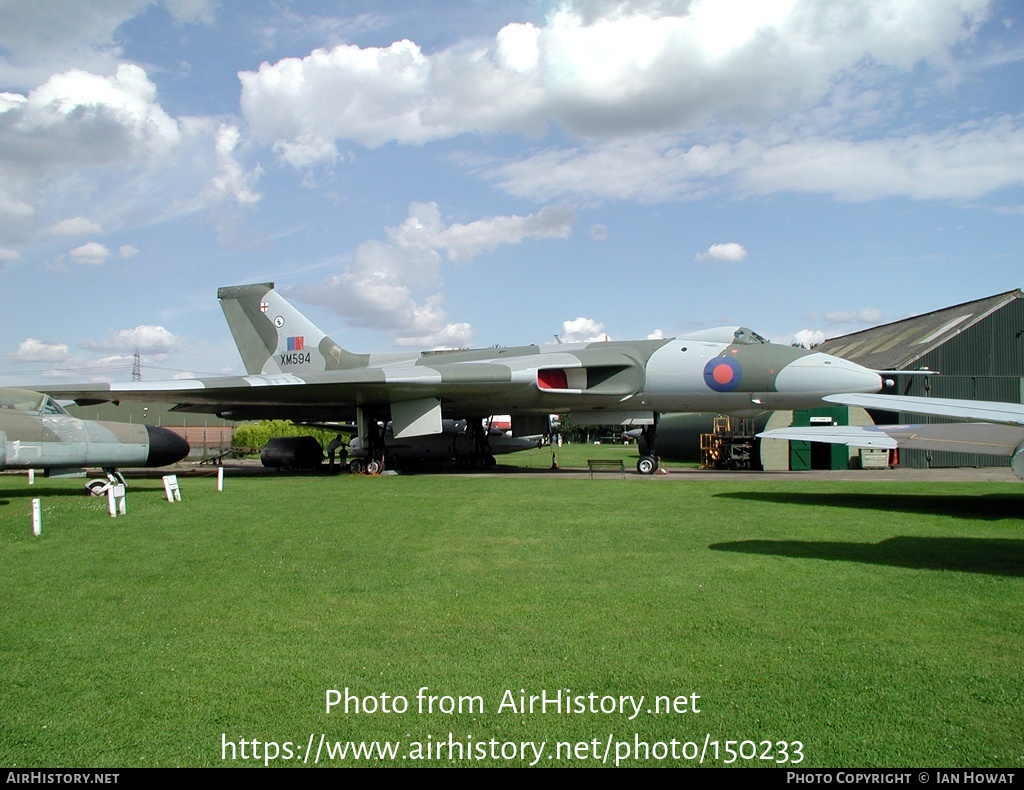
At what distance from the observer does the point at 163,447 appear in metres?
14.4

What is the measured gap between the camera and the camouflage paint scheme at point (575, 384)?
17.4m

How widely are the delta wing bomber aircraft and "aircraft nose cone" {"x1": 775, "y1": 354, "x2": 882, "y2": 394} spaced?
2cm

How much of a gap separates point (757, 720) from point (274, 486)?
45.0ft

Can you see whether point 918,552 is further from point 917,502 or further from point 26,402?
point 26,402

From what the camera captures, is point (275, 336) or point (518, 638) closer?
point (518, 638)

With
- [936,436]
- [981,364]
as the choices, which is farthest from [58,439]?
[981,364]

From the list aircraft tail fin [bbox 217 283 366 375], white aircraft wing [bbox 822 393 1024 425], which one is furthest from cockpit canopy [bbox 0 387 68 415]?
white aircraft wing [bbox 822 393 1024 425]

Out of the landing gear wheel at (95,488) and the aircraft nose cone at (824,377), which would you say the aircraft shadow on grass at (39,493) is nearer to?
the landing gear wheel at (95,488)

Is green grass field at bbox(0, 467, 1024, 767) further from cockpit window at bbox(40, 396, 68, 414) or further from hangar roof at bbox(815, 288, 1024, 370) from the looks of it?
hangar roof at bbox(815, 288, 1024, 370)

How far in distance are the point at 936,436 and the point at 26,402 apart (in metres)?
14.7

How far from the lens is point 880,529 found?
8.57m

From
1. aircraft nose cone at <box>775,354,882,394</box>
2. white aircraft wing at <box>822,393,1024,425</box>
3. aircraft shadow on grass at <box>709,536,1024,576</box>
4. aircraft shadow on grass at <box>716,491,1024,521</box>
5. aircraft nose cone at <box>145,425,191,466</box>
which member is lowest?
aircraft shadow on grass at <box>716,491,1024,521</box>

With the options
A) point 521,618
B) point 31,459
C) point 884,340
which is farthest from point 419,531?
point 884,340

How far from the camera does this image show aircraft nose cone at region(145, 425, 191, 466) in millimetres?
14191
